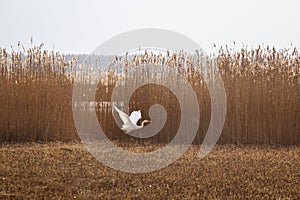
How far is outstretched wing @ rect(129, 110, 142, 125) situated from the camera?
6.14 meters

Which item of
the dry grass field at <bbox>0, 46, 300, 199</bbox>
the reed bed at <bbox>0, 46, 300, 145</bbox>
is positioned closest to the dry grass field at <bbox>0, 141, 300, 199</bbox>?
the dry grass field at <bbox>0, 46, 300, 199</bbox>

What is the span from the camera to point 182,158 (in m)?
4.91

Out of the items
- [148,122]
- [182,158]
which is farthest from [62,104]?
[182,158]

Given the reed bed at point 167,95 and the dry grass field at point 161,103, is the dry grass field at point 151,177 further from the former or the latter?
the reed bed at point 167,95

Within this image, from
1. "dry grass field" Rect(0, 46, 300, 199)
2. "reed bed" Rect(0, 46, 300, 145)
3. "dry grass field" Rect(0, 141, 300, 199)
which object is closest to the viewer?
"dry grass field" Rect(0, 141, 300, 199)

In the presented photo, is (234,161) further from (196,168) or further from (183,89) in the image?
(183,89)

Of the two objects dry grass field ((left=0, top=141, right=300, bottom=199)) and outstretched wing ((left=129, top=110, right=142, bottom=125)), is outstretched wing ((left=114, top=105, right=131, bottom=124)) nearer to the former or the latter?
outstretched wing ((left=129, top=110, right=142, bottom=125))

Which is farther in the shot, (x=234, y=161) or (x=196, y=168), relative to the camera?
(x=234, y=161)

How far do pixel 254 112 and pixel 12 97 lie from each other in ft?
9.72

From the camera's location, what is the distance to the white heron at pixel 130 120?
20.1 ft

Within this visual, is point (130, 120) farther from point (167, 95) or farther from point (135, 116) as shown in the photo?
point (167, 95)

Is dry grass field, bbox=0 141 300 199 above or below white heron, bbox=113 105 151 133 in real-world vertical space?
below

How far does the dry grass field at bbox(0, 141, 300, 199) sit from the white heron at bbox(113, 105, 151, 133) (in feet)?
3.44

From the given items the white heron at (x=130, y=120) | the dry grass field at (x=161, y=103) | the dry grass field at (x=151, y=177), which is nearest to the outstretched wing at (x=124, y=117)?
the white heron at (x=130, y=120)
